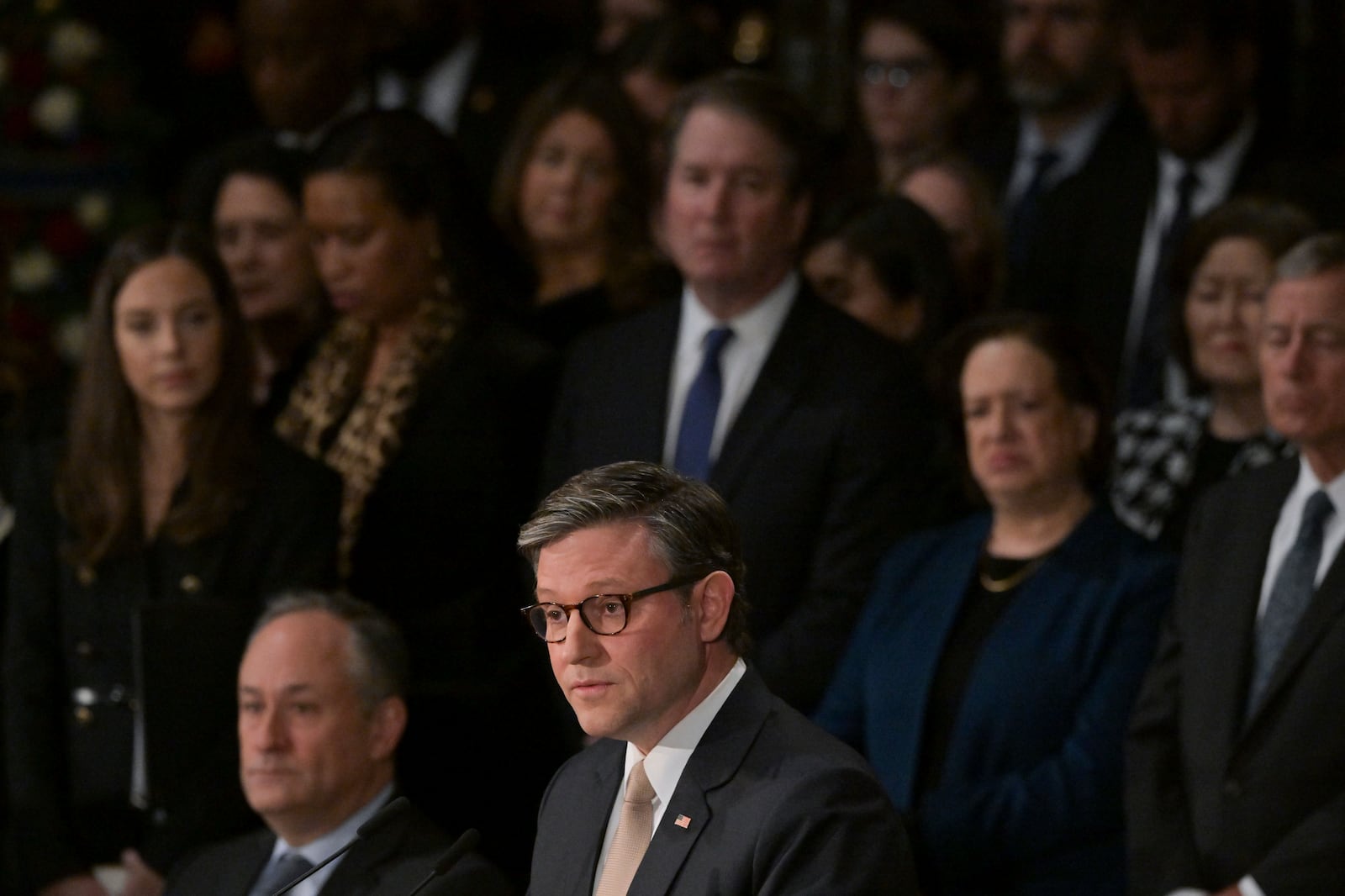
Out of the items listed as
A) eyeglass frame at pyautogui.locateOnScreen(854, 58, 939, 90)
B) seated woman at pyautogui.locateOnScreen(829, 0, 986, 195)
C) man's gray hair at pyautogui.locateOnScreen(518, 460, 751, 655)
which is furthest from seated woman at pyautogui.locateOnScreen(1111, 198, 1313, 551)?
man's gray hair at pyautogui.locateOnScreen(518, 460, 751, 655)

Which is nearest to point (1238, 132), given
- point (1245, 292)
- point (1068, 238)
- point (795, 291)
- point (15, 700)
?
point (1068, 238)

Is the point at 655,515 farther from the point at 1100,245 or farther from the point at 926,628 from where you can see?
the point at 1100,245

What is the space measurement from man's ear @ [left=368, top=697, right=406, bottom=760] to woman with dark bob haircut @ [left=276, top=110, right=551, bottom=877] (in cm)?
50

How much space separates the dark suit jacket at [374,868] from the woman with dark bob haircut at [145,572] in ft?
0.70

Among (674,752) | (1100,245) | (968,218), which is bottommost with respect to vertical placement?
(674,752)

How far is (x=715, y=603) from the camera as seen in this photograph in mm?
2572

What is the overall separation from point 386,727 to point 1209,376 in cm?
193

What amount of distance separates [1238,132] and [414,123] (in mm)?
2308

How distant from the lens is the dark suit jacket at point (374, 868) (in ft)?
10.1

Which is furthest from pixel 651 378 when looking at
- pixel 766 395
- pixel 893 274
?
pixel 893 274

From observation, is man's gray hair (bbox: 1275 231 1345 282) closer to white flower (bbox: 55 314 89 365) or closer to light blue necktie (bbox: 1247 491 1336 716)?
light blue necktie (bbox: 1247 491 1336 716)

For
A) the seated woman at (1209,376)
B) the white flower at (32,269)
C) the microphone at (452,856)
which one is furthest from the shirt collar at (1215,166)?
the microphone at (452,856)

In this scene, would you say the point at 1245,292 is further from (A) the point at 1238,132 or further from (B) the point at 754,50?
(B) the point at 754,50

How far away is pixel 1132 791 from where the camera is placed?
3605 millimetres
